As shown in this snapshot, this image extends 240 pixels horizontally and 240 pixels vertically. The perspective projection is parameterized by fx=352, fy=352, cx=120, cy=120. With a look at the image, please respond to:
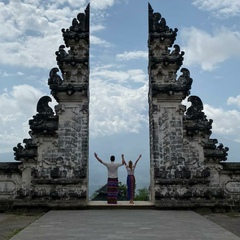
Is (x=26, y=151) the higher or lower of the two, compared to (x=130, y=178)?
higher

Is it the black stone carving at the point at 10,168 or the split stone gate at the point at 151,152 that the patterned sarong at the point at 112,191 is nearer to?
the split stone gate at the point at 151,152

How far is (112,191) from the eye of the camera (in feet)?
46.6

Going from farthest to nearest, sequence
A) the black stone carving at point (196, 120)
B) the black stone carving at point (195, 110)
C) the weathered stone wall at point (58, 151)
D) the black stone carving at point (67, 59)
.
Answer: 1. the black stone carving at point (67, 59)
2. the black stone carving at point (195, 110)
3. the black stone carving at point (196, 120)
4. the weathered stone wall at point (58, 151)

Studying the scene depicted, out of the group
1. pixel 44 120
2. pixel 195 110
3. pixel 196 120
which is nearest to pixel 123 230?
pixel 44 120

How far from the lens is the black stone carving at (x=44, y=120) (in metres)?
14.3

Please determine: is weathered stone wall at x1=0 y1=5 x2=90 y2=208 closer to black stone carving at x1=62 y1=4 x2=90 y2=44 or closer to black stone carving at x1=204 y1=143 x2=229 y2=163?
black stone carving at x1=62 y1=4 x2=90 y2=44

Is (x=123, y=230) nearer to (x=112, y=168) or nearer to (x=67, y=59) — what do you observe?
(x=112, y=168)

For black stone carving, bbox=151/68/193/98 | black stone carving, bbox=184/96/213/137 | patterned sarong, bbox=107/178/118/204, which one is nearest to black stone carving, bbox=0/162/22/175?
patterned sarong, bbox=107/178/118/204

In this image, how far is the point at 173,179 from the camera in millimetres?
14055

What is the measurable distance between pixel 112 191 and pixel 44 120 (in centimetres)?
405

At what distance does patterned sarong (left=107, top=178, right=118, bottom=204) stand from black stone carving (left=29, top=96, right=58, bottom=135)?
3080mm

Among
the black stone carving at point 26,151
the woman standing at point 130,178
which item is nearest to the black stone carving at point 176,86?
the woman standing at point 130,178

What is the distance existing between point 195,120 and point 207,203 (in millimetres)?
3439

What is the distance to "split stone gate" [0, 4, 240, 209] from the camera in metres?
13.9
